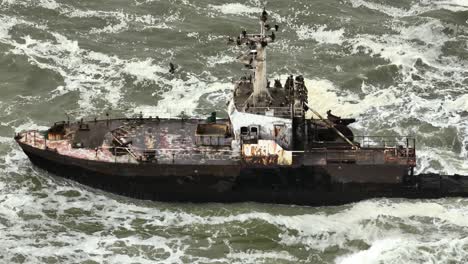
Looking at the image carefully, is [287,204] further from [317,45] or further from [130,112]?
[317,45]

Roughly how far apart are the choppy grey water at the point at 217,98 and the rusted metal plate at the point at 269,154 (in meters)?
2.26

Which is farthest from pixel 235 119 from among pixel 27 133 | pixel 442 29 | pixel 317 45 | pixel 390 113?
pixel 442 29

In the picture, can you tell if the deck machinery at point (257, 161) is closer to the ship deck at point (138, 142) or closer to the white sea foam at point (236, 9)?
the ship deck at point (138, 142)

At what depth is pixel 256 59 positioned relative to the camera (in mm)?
32094

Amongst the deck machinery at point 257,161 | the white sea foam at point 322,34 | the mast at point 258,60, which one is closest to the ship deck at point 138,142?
the deck machinery at point 257,161

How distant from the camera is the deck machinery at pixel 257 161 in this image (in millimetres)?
31953

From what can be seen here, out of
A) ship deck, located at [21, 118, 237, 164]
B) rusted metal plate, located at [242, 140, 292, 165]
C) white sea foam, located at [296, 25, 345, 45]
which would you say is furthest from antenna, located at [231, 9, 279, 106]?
white sea foam, located at [296, 25, 345, 45]

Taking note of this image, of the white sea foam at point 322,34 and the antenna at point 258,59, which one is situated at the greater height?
the white sea foam at point 322,34

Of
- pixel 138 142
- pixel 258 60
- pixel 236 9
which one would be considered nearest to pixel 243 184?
pixel 138 142

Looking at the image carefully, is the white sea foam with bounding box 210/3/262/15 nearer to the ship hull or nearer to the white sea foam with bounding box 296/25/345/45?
the white sea foam with bounding box 296/25/345/45

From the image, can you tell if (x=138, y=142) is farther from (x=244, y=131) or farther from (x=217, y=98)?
(x=217, y=98)

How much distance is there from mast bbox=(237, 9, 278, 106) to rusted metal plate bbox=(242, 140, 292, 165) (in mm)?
1979

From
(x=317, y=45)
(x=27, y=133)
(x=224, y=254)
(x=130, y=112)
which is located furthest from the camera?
(x=317, y=45)

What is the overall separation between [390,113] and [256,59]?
42.6 feet
